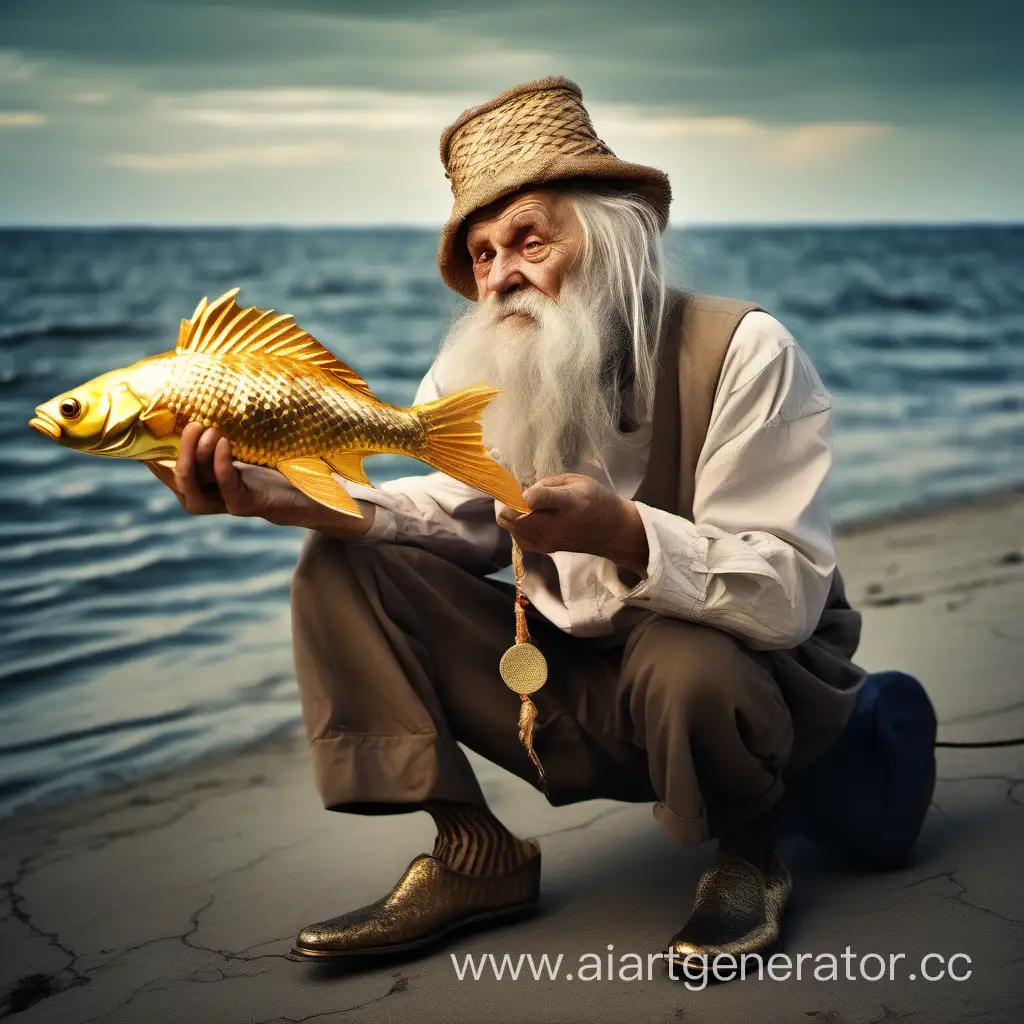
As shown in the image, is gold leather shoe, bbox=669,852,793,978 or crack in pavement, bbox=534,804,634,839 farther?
crack in pavement, bbox=534,804,634,839

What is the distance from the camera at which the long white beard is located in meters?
2.06

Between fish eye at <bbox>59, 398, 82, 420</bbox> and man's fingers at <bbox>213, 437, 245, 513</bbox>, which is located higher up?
fish eye at <bbox>59, 398, 82, 420</bbox>

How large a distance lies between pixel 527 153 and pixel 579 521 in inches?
26.3

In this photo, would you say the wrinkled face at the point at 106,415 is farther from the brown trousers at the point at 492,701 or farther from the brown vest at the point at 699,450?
the brown vest at the point at 699,450

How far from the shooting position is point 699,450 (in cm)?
209

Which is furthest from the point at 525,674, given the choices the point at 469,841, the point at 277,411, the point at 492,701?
the point at 277,411

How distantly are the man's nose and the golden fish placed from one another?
365 millimetres

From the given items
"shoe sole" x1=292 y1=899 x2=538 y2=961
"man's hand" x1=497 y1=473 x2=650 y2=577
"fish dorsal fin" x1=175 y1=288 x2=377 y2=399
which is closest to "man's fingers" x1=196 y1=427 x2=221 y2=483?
Result: "fish dorsal fin" x1=175 y1=288 x2=377 y2=399

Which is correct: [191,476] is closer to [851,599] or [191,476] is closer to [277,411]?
[277,411]

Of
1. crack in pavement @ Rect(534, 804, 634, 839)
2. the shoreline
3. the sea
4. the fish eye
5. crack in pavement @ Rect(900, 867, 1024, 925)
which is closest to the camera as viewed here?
the fish eye

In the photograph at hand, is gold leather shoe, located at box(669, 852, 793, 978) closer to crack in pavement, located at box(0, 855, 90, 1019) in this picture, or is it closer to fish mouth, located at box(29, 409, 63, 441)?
crack in pavement, located at box(0, 855, 90, 1019)

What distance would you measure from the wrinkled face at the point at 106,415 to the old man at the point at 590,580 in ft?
0.59

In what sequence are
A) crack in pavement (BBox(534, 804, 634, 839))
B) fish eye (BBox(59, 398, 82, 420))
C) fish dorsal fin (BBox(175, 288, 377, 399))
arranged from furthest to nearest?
crack in pavement (BBox(534, 804, 634, 839))
fish dorsal fin (BBox(175, 288, 377, 399))
fish eye (BBox(59, 398, 82, 420))

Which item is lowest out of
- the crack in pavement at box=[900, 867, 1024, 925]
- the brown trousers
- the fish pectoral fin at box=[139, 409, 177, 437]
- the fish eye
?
the crack in pavement at box=[900, 867, 1024, 925]
